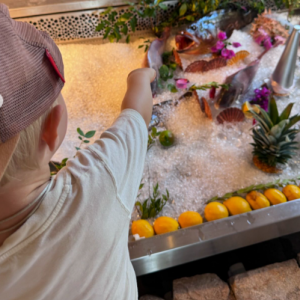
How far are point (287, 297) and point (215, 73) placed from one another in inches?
43.2

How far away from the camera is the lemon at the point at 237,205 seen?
3.15 feet

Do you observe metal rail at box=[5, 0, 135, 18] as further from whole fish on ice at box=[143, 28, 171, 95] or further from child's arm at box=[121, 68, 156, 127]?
child's arm at box=[121, 68, 156, 127]

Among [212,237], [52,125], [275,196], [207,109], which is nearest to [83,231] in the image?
[52,125]

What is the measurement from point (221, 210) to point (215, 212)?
0.08ft

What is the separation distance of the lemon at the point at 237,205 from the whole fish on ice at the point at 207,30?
895mm

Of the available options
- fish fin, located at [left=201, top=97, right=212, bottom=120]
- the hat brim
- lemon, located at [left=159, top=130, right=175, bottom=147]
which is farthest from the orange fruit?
the hat brim

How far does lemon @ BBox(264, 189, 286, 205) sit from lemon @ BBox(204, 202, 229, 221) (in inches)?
7.4

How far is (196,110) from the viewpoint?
1.30 metres

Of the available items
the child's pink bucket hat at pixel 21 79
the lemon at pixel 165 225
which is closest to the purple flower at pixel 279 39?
the lemon at pixel 165 225

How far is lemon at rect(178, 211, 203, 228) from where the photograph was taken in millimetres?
927

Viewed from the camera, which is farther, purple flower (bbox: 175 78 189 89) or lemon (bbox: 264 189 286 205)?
purple flower (bbox: 175 78 189 89)

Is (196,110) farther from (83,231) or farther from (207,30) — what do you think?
(83,231)

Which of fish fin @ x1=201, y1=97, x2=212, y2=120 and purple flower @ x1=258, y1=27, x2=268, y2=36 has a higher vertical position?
purple flower @ x1=258, y1=27, x2=268, y2=36

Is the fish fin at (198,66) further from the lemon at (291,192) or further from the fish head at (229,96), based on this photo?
the lemon at (291,192)
